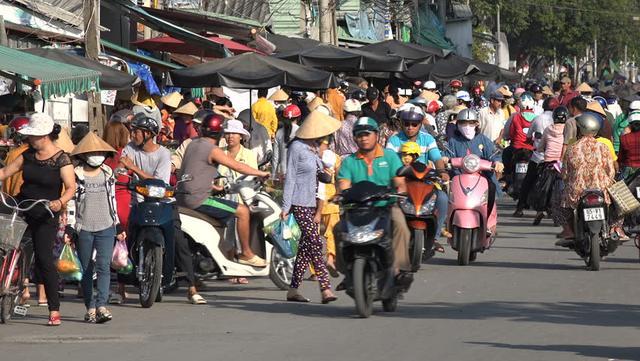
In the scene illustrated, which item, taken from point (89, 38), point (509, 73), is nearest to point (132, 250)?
point (89, 38)

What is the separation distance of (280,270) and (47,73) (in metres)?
3.27

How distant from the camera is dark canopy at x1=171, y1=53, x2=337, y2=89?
22406mm

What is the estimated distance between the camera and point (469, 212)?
18.2m

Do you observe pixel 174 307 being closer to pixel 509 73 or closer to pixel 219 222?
pixel 219 222

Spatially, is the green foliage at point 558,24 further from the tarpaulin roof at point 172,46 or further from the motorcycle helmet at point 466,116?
the motorcycle helmet at point 466,116

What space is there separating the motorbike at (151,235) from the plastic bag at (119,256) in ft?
1.01

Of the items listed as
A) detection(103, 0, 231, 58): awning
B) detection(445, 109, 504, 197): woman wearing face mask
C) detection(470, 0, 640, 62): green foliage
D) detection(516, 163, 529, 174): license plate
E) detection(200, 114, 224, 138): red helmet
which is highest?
detection(470, 0, 640, 62): green foliage

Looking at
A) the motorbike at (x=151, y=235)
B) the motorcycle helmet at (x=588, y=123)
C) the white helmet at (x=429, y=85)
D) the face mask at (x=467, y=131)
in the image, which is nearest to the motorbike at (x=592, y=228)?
the motorcycle helmet at (x=588, y=123)

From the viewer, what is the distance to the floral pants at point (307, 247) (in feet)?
47.7

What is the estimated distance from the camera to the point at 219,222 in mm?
15531

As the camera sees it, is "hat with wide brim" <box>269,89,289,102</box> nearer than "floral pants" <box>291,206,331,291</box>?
No

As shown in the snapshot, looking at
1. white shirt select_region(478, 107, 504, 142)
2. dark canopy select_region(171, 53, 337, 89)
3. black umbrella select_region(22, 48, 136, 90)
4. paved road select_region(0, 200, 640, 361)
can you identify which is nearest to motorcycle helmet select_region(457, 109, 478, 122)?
paved road select_region(0, 200, 640, 361)

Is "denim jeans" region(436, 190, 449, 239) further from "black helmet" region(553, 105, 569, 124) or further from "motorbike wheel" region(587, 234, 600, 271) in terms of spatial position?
"black helmet" region(553, 105, 569, 124)

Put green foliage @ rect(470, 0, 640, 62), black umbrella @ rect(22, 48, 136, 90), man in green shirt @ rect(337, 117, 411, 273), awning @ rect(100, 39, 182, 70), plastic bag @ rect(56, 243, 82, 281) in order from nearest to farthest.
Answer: plastic bag @ rect(56, 243, 82, 281) → man in green shirt @ rect(337, 117, 411, 273) → black umbrella @ rect(22, 48, 136, 90) → awning @ rect(100, 39, 182, 70) → green foliage @ rect(470, 0, 640, 62)
